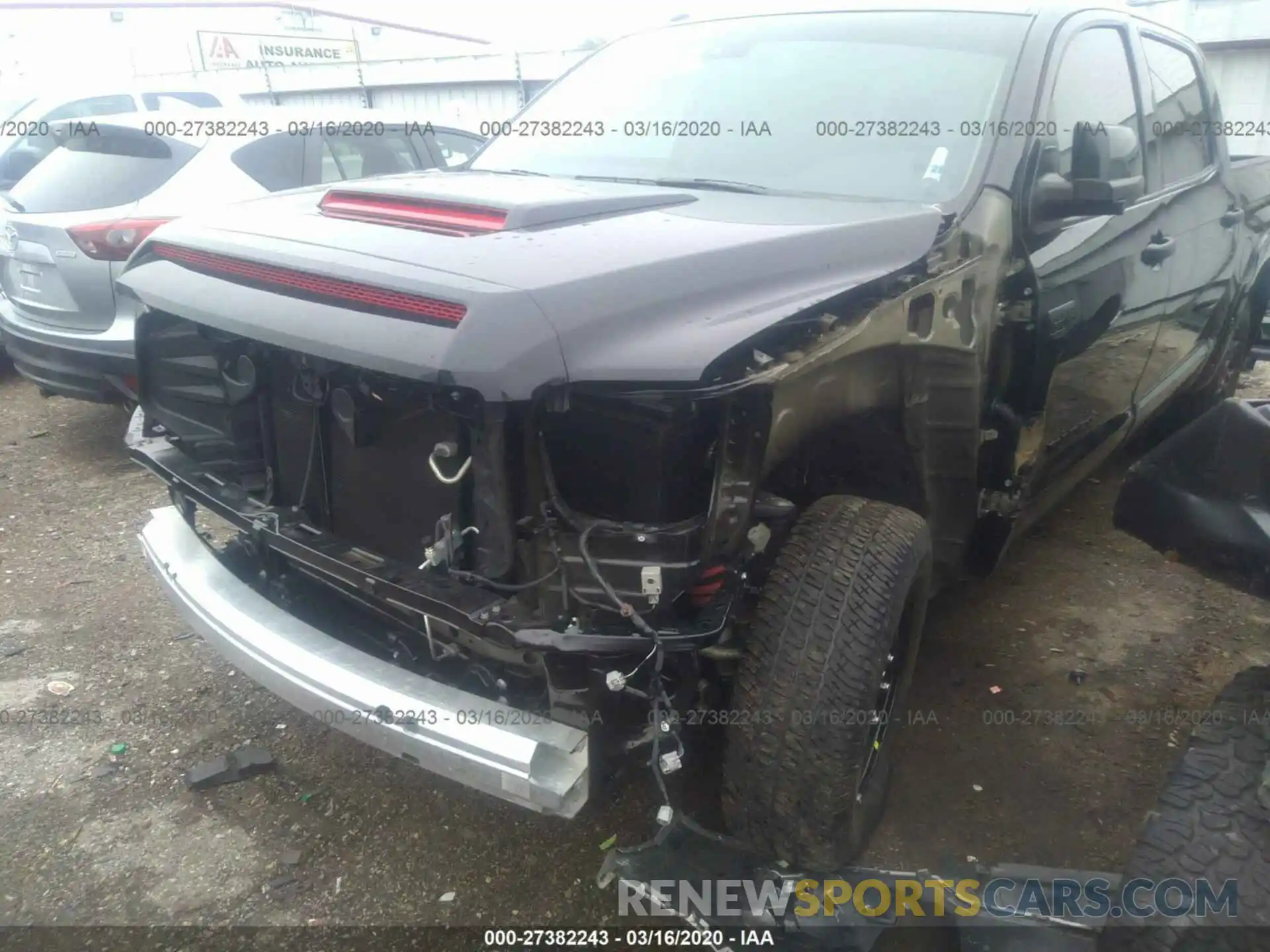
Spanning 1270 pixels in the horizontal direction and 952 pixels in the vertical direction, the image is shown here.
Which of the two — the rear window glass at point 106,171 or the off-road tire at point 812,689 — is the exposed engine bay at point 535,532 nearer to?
the off-road tire at point 812,689

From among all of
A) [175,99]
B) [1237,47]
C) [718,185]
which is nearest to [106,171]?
[718,185]

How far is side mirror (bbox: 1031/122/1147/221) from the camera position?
98.7 inches

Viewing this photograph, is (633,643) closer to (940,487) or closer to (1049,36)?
(940,487)

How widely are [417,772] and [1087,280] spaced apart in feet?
8.01

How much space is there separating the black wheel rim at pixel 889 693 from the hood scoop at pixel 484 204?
1.20 meters

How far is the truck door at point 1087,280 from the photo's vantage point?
2.67 meters

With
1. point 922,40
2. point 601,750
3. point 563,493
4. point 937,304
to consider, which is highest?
point 922,40

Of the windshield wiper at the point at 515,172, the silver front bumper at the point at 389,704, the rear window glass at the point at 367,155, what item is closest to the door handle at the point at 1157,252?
the windshield wiper at the point at 515,172

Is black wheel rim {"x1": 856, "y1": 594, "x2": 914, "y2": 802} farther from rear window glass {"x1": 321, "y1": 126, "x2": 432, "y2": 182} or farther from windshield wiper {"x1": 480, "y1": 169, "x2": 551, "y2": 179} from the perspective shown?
rear window glass {"x1": 321, "y1": 126, "x2": 432, "y2": 182}

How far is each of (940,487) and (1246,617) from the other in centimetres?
190

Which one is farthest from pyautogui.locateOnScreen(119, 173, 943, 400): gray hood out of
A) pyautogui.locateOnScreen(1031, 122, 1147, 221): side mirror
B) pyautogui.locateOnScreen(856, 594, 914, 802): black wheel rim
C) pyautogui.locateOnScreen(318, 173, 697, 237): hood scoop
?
pyautogui.locateOnScreen(856, 594, 914, 802): black wheel rim

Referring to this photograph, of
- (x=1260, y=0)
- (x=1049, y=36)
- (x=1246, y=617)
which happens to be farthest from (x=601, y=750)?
(x=1260, y=0)

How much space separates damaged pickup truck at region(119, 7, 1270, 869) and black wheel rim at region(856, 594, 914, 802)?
0.5 inches

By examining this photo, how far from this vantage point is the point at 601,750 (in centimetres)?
190
